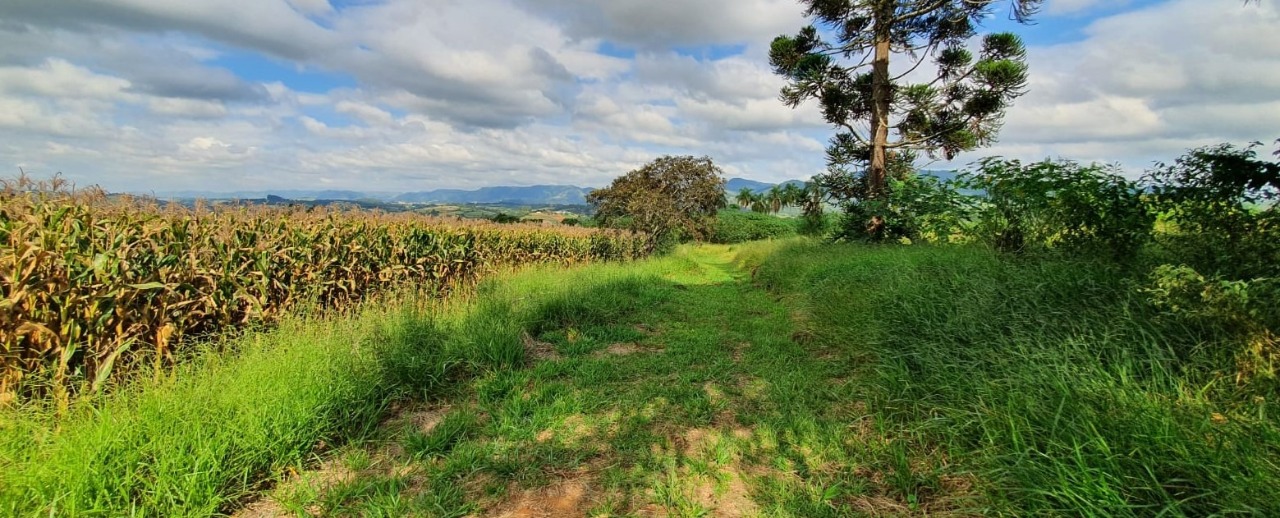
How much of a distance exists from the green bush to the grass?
3008 cm

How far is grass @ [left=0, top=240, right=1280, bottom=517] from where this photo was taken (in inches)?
77.2

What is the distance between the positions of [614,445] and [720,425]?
774mm

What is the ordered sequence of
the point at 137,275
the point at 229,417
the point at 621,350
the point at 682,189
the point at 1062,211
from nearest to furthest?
the point at 229,417 → the point at 137,275 → the point at 1062,211 → the point at 621,350 → the point at 682,189

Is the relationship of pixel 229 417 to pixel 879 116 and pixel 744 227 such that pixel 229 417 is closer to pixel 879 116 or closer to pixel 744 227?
pixel 879 116

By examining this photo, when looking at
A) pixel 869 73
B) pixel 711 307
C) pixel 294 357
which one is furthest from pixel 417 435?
pixel 869 73

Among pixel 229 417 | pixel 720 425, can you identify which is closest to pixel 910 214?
pixel 720 425

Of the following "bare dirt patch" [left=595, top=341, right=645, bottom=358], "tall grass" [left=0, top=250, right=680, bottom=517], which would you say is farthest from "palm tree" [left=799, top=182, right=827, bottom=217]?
"tall grass" [left=0, top=250, right=680, bottom=517]

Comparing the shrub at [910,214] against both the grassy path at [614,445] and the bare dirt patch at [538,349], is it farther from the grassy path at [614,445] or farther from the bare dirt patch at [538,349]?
the bare dirt patch at [538,349]

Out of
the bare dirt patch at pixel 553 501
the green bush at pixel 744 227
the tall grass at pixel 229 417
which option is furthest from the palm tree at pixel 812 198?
the green bush at pixel 744 227

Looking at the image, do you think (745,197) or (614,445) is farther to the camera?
(745,197)

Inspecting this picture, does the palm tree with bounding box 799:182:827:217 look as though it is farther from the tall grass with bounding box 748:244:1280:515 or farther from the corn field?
the corn field

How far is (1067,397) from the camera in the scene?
7.59ft

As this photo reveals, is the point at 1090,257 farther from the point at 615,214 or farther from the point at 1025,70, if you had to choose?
the point at 615,214

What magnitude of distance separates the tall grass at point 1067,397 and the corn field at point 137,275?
4.84 m
